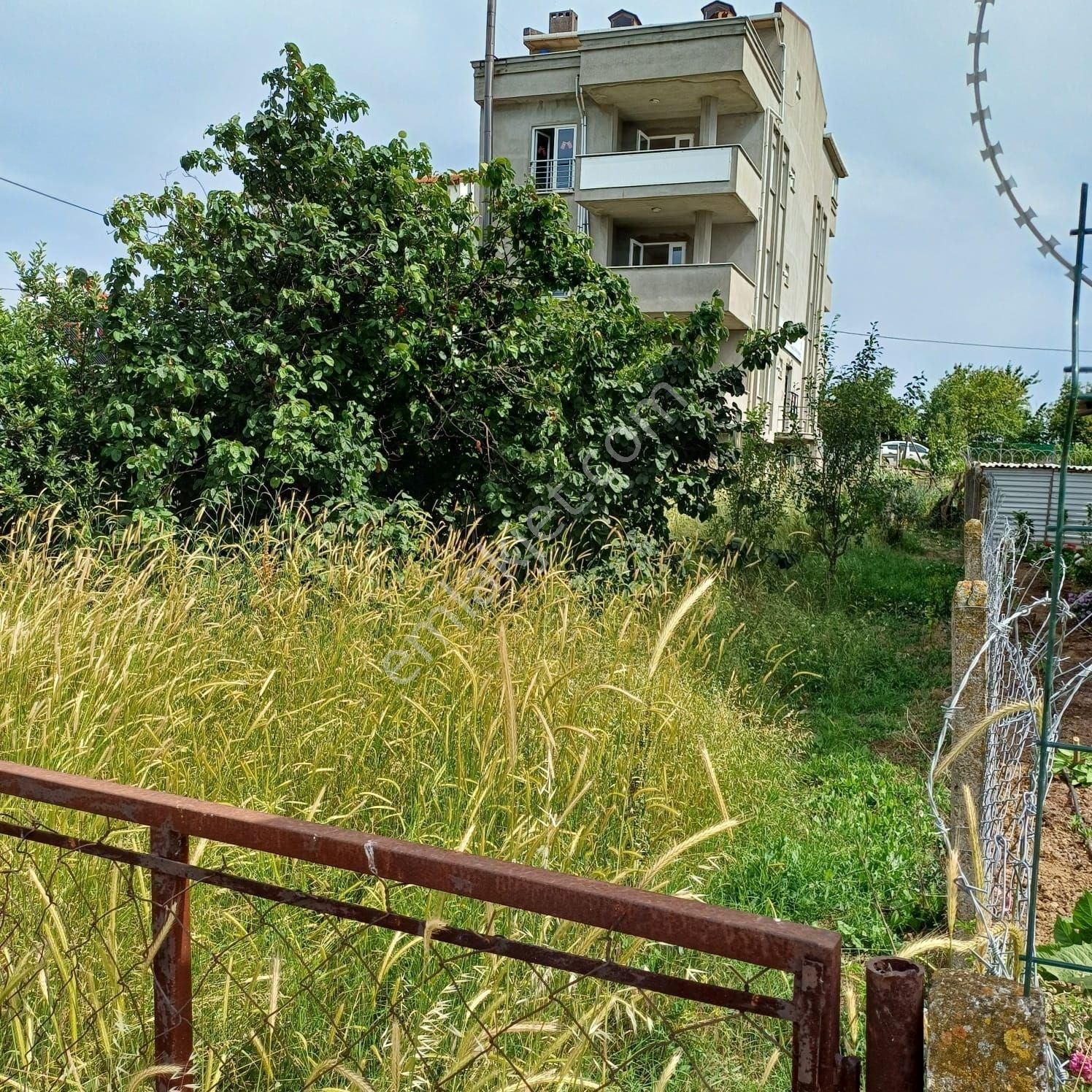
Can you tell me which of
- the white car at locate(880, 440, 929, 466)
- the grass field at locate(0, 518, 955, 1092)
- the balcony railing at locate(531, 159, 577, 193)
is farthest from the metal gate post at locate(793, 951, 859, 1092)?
the balcony railing at locate(531, 159, 577, 193)

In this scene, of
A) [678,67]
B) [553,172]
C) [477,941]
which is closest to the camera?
[477,941]

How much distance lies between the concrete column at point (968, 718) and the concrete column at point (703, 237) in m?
21.0

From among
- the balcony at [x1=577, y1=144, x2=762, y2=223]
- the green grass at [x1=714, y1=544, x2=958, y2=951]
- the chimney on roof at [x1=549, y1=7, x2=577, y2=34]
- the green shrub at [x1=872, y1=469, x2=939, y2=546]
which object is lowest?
the green grass at [x1=714, y1=544, x2=958, y2=951]

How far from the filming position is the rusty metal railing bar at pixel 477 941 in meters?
1.25

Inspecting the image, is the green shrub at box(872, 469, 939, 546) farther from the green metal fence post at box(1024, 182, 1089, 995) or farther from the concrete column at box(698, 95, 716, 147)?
the green metal fence post at box(1024, 182, 1089, 995)

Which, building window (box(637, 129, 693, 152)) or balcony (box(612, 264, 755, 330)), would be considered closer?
balcony (box(612, 264, 755, 330))

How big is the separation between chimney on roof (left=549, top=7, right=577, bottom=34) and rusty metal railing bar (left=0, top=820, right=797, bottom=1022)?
94.6ft

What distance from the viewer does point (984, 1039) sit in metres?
1.16

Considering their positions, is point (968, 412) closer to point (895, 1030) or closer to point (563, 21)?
point (563, 21)

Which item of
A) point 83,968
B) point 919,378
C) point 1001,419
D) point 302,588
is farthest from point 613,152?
point 83,968

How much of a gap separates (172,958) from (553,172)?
2438 centimetres

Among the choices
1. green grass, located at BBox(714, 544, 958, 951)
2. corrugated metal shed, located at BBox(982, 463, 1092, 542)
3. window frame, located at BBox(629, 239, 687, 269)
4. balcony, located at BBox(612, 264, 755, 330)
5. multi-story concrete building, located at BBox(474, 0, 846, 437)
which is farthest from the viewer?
window frame, located at BBox(629, 239, 687, 269)

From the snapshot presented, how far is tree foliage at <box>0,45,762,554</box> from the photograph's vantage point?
643cm

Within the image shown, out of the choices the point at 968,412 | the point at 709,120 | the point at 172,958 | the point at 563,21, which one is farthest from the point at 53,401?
the point at 968,412
